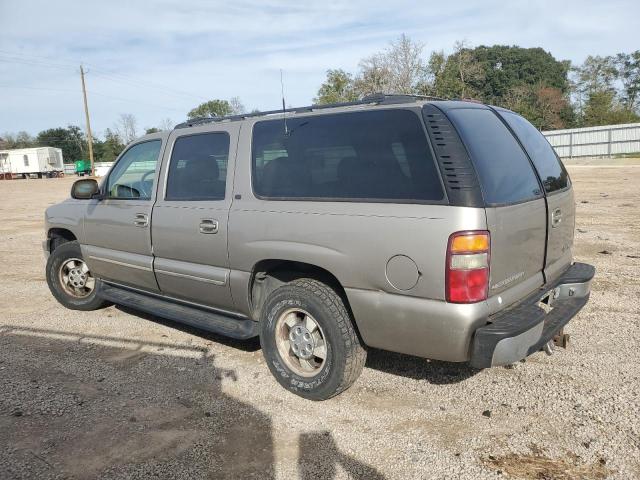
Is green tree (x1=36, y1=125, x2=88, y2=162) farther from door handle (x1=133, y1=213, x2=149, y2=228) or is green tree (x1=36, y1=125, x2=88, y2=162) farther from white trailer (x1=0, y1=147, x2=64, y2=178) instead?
door handle (x1=133, y1=213, x2=149, y2=228)

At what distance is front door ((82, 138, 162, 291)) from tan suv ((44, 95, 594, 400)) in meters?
0.03

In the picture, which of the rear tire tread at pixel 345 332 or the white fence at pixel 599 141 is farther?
the white fence at pixel 599 141

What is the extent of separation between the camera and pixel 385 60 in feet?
114

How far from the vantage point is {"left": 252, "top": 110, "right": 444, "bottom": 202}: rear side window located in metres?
3.02

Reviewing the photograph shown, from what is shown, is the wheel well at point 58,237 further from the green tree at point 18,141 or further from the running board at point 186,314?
the green tree at point 18,141

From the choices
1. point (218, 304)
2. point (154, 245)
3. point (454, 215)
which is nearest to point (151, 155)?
point (154, 245)

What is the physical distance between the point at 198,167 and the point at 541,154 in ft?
8.83

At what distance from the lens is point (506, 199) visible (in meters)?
3.03

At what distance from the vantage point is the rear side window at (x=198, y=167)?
407 centimetres

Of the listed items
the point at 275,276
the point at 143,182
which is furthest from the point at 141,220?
the point at 275,276

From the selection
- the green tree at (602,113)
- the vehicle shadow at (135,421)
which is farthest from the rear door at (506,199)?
the green tree at (602,113)

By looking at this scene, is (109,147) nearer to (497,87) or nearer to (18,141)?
(18,141)

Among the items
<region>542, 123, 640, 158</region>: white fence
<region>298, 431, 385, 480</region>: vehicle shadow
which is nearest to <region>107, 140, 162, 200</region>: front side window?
<region>298, 431, 385, 480</region>: vehicle shadow

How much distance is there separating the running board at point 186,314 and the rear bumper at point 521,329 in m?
1.74
